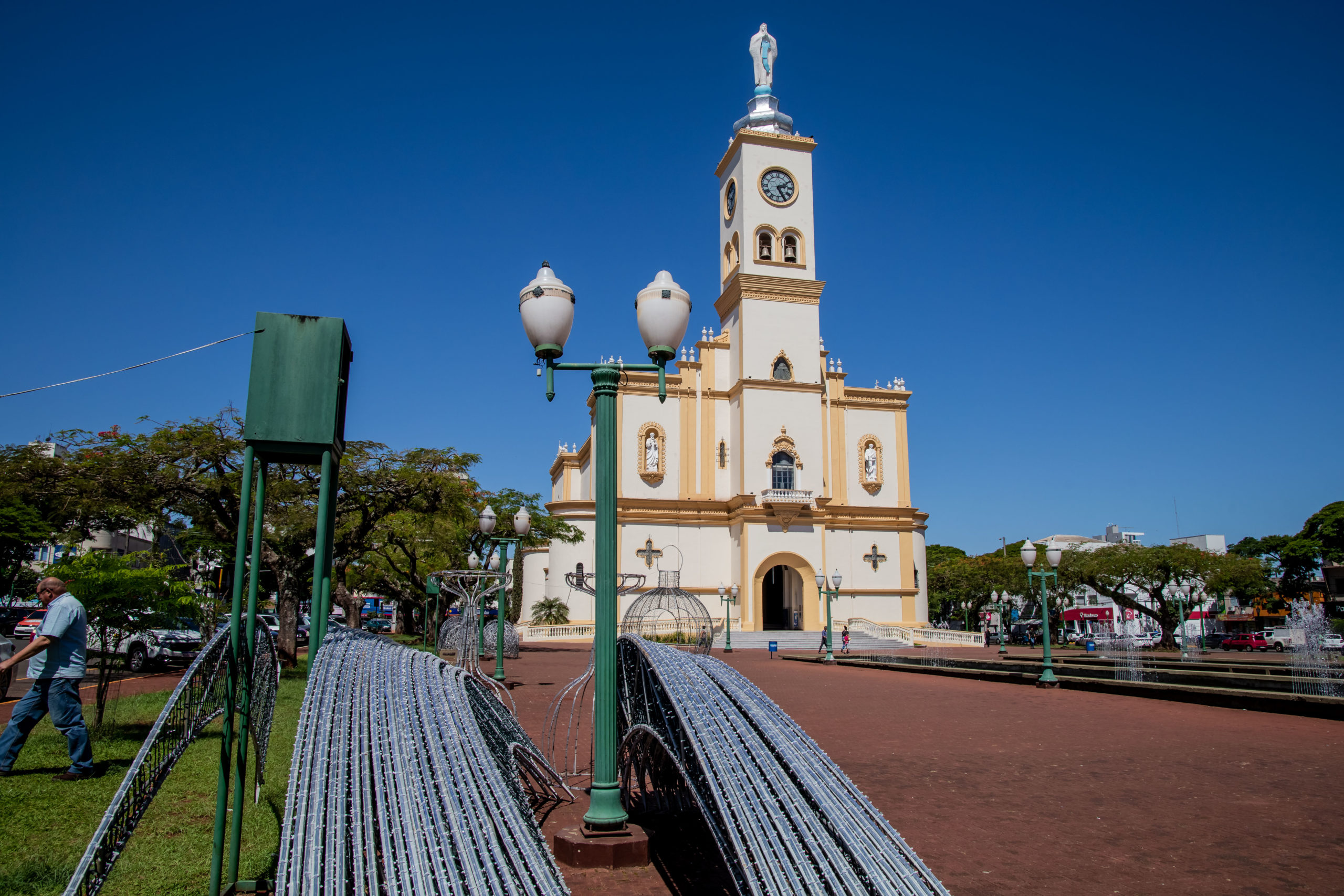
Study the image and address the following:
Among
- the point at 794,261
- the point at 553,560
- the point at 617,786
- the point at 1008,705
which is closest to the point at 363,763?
the point at 617,786

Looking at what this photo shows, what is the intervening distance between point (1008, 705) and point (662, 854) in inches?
388

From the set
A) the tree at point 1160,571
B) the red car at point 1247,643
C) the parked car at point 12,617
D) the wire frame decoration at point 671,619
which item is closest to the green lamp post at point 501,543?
the wire frame decoration at point 671,619

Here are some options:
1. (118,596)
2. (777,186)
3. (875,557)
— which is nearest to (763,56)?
(777,186)

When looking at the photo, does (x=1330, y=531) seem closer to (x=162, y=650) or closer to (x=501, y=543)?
(x=501, y=543)

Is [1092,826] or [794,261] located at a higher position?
[794,261]

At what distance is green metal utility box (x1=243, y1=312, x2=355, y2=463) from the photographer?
413cm

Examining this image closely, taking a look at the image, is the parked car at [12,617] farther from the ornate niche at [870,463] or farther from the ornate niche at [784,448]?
the ornate niche at [870,463]

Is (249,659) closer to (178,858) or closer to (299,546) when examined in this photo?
(178,858)

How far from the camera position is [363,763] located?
3.17 m

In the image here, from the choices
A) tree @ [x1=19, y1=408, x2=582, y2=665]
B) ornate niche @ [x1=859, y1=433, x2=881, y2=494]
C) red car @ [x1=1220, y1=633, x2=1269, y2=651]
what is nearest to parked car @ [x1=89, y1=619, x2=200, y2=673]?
tree @ [x1=19, y1=408, x2=582, y2=665]

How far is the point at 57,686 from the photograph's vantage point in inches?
251

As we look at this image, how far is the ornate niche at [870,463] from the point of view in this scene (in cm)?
3847

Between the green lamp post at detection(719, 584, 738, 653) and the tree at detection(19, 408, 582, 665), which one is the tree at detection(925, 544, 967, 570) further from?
the tree at detection(19, 408, 582, 665)

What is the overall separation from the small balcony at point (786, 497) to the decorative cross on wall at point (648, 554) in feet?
16.1
